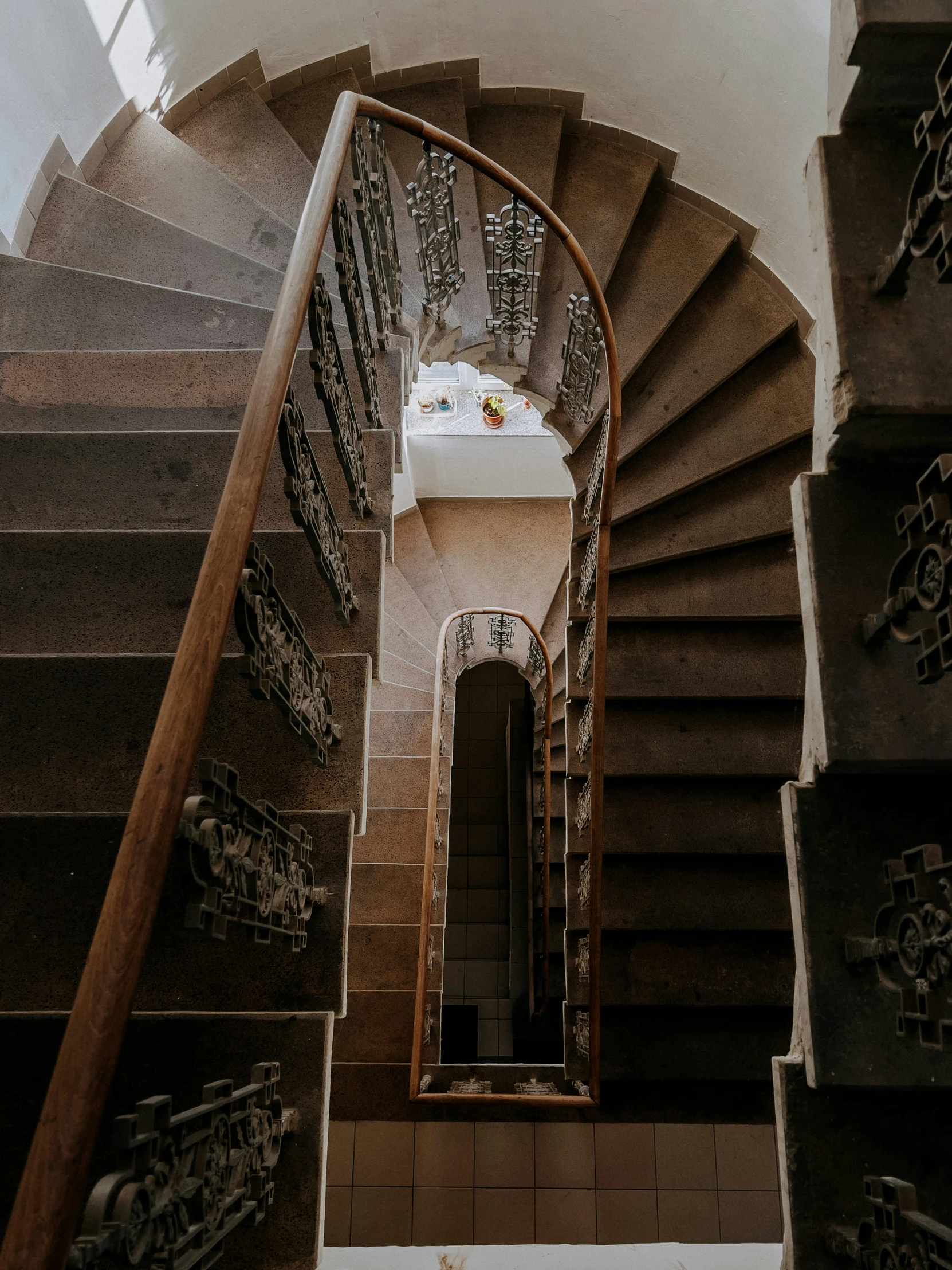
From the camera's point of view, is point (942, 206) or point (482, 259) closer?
point (942, 206)

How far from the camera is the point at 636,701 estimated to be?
4.04m

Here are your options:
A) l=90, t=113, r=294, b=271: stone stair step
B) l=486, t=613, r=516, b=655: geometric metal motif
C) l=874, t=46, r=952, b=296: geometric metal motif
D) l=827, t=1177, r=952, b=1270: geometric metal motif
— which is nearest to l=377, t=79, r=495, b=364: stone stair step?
l=90, t=113, r=294, b=271: stone stair step

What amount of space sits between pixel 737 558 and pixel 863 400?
8.92 feet

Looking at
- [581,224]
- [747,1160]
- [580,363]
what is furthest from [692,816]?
[581,224]

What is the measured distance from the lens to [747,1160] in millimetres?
3779

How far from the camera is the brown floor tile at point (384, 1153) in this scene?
3.93 meters

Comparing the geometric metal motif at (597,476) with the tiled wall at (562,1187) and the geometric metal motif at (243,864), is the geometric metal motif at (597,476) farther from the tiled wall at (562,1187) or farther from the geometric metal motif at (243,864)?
the tiled wall at (562,1187)

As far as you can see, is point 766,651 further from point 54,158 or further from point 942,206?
point 54,158

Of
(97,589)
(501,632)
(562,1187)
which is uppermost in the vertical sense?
(501,632)

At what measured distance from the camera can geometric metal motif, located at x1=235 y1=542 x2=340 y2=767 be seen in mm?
1429

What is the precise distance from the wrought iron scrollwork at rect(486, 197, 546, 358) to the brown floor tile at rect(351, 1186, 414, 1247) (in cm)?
401

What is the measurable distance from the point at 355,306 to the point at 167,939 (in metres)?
1.63

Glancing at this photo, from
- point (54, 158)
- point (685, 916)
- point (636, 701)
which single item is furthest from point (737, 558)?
point (54, 158)

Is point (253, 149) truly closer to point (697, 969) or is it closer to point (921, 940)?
point (921, 940)
